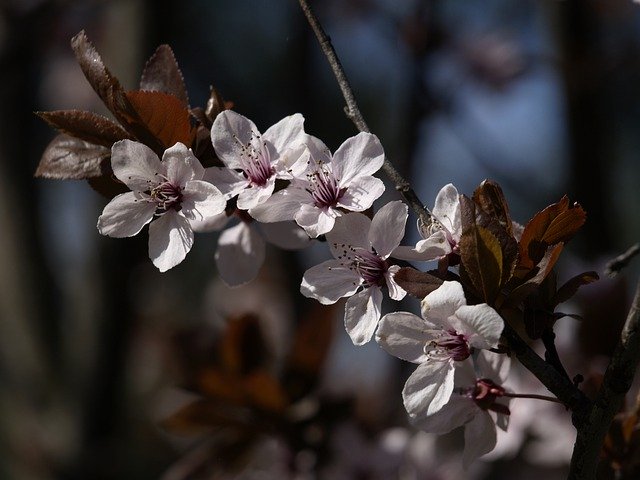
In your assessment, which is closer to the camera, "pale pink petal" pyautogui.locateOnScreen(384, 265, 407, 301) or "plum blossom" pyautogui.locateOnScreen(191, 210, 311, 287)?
"pale pink petal" pyautogui.locateOnScreen(384, 265, 407, 301)

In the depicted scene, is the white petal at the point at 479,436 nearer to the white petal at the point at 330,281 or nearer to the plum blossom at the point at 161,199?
the white petal at the point at 330,281

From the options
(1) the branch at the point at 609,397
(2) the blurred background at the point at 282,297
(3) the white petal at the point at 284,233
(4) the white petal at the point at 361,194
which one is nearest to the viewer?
(1) the branch at the point at 609,397

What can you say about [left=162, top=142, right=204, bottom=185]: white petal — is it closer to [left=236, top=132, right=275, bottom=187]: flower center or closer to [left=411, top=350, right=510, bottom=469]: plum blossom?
[left=236, top=132, right=275, bottom=187]: flower center

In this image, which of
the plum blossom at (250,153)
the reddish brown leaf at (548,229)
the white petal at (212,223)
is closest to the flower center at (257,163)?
the plum blossom at (250,153)

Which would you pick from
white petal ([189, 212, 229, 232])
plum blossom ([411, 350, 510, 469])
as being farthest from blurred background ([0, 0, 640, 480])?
white petal ([189, 212, 229, 232])

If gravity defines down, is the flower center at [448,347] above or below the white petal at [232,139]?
below

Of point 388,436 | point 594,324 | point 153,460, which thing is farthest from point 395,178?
point 153,460
